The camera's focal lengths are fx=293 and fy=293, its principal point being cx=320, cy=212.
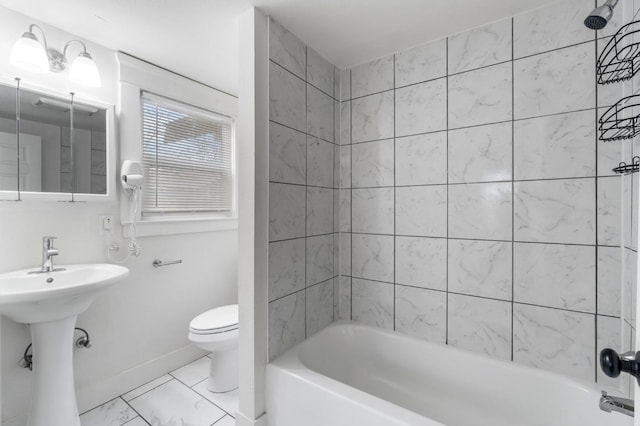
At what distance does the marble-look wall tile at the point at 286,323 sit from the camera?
1538 mm

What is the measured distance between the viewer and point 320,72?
1.88 m

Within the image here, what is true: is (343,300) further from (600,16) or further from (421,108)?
(600,16)

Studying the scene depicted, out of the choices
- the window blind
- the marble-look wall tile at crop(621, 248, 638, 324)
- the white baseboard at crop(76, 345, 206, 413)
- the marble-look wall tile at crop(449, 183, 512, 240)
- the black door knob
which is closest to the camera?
the black door knob

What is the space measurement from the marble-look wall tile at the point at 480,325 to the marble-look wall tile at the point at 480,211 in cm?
36

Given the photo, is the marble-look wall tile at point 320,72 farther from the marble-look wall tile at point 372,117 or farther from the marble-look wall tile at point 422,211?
the marble-look wall tile at point 422,211

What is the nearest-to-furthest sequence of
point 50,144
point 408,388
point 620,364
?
point 620,364, point 50,144, point 408,388

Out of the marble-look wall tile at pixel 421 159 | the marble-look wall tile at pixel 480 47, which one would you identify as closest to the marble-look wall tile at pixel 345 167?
the marble-look wall tile at pixel 421 159

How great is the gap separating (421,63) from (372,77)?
0.32 m

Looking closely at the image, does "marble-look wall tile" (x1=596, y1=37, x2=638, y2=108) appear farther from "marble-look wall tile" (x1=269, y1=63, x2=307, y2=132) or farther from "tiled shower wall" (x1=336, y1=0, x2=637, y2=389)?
"marble-look wall tile" (x1=269, y1=63, x2=307, y2=132)

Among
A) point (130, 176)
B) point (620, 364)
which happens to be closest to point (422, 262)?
point (620, 364)

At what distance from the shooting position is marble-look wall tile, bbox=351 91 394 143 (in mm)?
1864

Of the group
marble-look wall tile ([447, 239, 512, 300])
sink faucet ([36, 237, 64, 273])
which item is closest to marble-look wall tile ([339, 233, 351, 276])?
marble-look wall tile ([447, 239, 512, 300])

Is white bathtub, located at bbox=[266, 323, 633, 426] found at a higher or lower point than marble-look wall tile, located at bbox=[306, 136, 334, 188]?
lower

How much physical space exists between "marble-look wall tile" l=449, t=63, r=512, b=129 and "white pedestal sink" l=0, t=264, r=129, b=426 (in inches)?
80.4
